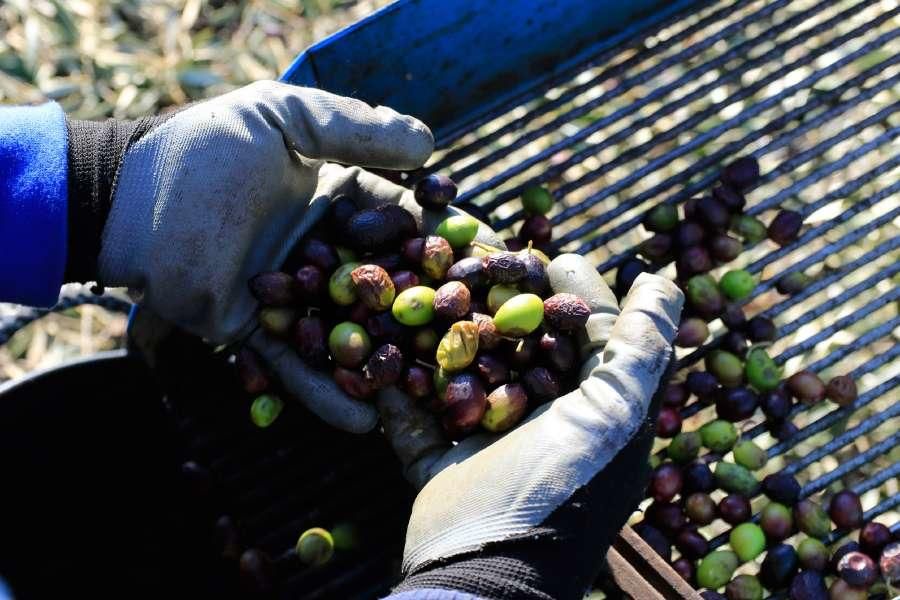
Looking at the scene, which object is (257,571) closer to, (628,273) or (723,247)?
(628,273)

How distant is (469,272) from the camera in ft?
8.75

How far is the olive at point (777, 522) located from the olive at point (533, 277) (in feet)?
3.62

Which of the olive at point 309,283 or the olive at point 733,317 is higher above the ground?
the olive at point 309,283

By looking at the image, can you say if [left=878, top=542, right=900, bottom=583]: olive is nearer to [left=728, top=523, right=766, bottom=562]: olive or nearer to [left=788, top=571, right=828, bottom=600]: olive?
[left=788, top=571, right=828, bottom=600]: olive

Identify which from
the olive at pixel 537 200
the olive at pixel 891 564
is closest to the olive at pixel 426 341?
the olive at pixel 537 200

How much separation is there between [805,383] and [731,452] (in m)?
0.38

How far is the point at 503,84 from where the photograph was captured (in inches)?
142

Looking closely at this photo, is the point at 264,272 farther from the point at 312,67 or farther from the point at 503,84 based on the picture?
the point at 503,84

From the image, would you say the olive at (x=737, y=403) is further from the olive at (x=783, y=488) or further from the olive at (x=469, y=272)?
the olive at (x=469, y=272)

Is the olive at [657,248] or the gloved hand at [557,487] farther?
the olive at [657,248]

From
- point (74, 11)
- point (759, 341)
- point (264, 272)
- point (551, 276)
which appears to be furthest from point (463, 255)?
point (74, 11)

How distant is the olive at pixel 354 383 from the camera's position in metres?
2.65

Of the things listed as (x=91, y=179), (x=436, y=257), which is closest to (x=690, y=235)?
(x=436, y=257)

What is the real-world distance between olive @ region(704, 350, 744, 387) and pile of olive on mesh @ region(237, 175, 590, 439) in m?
0.78
